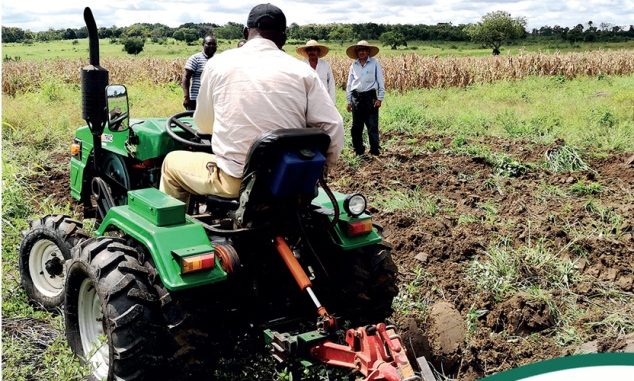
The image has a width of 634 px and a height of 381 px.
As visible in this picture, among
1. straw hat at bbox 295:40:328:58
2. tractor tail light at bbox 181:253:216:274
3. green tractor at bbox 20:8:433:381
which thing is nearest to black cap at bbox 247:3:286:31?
green tractor at bbox 20:8:433:381

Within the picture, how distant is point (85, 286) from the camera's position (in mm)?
3717

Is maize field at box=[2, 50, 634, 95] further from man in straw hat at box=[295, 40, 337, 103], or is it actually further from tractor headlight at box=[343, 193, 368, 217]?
tractor headlight at box=[343, 193, 368, 217]

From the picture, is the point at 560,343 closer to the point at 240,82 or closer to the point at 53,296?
the point at 240,82

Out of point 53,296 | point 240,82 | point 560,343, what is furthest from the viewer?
point 53,296

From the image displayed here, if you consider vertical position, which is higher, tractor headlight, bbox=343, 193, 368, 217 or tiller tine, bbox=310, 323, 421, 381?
tractor headlight, bbox=343, 193, 368, 217

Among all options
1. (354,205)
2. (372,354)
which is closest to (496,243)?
(354,205)

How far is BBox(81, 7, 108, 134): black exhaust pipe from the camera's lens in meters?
4.05

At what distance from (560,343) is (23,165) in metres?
7.54

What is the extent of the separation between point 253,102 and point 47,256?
239 cm

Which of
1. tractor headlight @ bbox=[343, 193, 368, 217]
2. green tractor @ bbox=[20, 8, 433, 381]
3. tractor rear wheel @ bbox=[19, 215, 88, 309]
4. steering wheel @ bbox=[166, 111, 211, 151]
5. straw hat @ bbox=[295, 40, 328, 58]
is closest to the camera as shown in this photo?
green tractor @ bbox=[20, 8, 433, 381]

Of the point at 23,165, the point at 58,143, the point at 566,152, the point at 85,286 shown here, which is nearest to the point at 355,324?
the point at 85,286

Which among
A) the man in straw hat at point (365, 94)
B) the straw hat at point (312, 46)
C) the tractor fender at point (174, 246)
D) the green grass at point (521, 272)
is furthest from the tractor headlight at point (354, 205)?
the man in straw hat at point (365, 94)

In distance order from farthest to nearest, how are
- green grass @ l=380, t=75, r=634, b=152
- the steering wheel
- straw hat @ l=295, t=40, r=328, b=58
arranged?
green grass @ l=380, t=75, r=634, b=152, straw hat @ l=295, t=40, r=328, b=58, the steering wheel

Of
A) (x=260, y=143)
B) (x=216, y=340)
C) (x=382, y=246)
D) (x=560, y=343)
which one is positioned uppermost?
(x=260, y=143)
